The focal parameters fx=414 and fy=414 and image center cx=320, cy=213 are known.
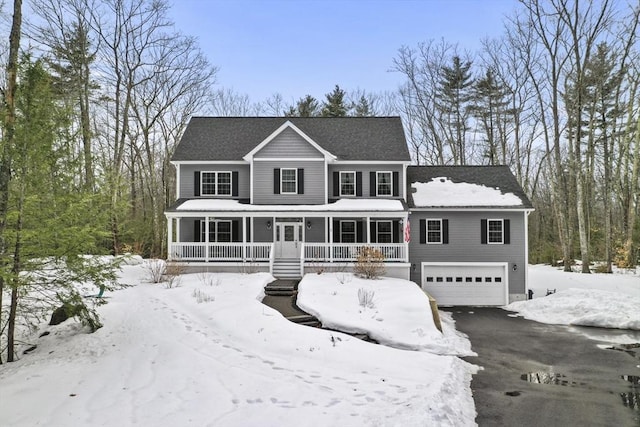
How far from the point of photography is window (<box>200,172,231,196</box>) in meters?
19.7

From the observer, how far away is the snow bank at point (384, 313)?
32.8 ft

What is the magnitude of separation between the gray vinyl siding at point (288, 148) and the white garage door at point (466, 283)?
722cm

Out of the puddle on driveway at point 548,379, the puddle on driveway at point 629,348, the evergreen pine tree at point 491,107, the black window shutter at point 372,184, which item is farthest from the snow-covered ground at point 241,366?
the evergreen pine tree at point 491,107

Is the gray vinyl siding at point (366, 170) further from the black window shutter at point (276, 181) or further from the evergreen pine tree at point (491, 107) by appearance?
the evergreen pine tree at point (491, 107)

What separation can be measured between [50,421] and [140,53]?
24484mm

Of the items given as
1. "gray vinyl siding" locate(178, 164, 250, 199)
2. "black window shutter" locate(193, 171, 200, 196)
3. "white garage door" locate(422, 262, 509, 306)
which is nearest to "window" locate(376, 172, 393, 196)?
"white garage door" locate(422, 262, 509, 306)

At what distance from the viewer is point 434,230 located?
732 inches

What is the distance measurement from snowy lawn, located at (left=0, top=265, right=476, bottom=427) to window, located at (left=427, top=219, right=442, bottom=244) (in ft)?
25.3

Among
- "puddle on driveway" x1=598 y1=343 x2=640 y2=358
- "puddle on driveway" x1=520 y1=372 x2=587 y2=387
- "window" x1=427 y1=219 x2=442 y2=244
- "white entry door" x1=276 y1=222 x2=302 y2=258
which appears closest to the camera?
"puddle on driveway" x1=520 y1=372 x2=587 y2=387

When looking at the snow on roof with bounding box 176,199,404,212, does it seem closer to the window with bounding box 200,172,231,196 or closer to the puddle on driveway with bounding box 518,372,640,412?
the window with bounding box 200,172,231,196

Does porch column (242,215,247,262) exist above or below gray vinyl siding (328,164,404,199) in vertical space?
below

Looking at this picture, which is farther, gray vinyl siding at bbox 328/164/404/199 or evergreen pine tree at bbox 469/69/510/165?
evergreen pine tree at bbox 469/69/510/165

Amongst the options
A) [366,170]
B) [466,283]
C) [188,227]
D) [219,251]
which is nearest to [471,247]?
[466,283]

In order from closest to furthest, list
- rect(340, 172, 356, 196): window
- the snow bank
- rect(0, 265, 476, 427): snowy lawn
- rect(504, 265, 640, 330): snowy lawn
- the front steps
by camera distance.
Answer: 1. rect(0, 265, 476, 427): snowy lawn
2. the snow bank
3. rect(504, 265, 640, 330): snowy lawn
4. the front steps
5. rect(340, 172, 356, 196): window
